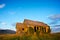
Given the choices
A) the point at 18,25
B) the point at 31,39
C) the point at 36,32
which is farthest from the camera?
the point at 18,25

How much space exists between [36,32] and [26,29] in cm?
95

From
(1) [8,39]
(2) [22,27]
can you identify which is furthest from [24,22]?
(1) [8,39]

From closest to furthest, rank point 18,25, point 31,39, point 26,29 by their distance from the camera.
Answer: point 31,39 < point 26,29 < point 18,25

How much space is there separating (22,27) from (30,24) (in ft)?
3.10

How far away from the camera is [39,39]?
865cm

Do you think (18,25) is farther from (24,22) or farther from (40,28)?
(40,28)

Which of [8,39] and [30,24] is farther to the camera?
[30,24]

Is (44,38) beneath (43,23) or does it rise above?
beneath

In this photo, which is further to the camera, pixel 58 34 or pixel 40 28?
pixel 40 28

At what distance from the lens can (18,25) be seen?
37.1ft

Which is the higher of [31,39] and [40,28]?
[40,28]

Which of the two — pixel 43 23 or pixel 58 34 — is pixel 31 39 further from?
pixel 43 23

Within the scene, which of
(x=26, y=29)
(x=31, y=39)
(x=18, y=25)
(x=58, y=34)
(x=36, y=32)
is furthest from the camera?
(x=18, y=25)

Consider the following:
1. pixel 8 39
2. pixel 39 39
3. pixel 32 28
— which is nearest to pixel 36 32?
pixel 32 28
